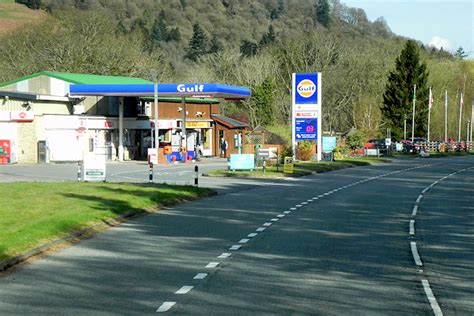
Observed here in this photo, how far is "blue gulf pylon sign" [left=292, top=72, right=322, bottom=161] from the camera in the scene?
5416 cm

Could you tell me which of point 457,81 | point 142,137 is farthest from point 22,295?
point 457,81

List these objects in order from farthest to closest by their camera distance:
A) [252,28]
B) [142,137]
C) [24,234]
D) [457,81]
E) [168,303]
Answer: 1. [252,28]
2. [457,81]
3. [142,137]
4. [24,234]
5. [168,303]

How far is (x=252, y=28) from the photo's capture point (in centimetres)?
12500

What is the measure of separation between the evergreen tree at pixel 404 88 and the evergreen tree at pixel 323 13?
84.3 ft

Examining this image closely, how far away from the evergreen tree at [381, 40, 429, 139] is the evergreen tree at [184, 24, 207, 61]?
33316mm

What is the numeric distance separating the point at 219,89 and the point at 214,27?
75665 mm

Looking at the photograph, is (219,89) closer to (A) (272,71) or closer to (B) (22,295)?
(A) (272,71)

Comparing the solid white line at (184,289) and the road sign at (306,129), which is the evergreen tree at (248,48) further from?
the solid white line at (184,289)

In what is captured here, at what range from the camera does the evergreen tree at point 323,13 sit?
12021 centimetres

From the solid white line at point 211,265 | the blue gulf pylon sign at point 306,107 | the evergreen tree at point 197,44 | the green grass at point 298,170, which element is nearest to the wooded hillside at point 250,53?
the evergreen tree at point 197,44

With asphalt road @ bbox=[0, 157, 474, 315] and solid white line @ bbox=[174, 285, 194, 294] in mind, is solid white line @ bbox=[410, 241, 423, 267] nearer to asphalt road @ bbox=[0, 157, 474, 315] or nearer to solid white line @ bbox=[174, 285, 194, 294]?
asphalt road @ bbox=[0, 157, 474, 315]

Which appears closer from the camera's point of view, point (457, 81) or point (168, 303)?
point (168, 303)

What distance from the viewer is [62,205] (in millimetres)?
21188

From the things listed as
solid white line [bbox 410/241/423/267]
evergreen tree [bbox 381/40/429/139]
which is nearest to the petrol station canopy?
evergreen tree [bbox 381/40/429/139]
